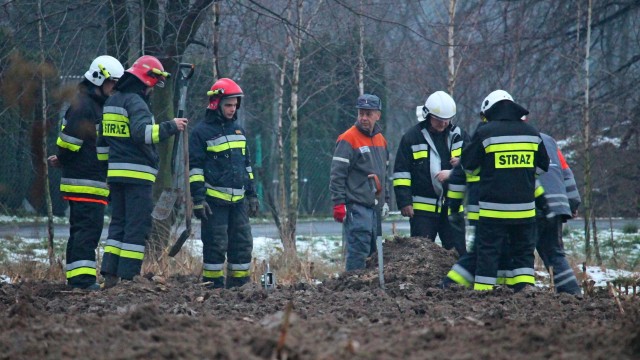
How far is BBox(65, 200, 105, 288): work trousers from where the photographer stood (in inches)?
341

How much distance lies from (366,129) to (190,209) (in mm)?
1955

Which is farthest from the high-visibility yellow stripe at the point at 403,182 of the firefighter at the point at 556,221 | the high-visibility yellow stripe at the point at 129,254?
the high-visibility yellow stripe at the point at 129,254

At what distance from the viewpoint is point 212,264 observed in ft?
29.8

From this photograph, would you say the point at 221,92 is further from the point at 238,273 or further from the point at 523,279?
the point at 523,279

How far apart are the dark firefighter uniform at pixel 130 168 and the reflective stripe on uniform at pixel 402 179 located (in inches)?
90.4

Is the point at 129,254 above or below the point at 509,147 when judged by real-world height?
below

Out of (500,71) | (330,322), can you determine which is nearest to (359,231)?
(330,322)

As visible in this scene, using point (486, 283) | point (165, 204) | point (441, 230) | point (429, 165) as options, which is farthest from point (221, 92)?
point (486, 283)

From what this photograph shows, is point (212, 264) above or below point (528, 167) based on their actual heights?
below

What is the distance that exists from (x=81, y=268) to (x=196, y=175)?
136 cm

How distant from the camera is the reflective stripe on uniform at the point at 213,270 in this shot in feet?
29.9

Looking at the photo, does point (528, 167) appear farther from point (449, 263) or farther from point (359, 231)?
point (359, 231)

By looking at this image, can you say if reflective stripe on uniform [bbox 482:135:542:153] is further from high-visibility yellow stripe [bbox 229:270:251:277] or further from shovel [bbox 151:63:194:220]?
shovel [bbox 151:63:194:220]

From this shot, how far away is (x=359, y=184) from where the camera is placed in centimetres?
959
